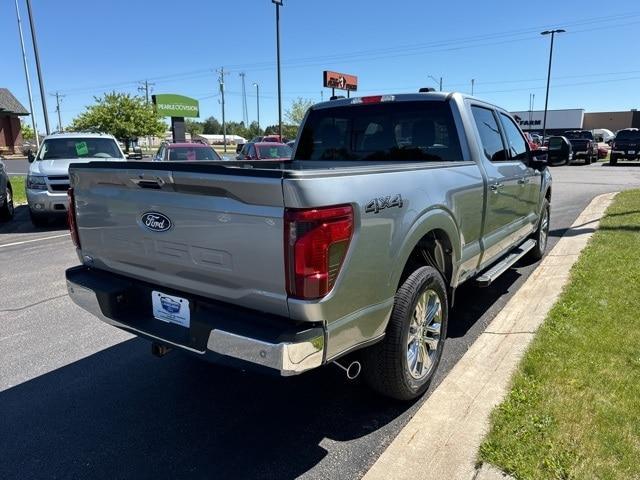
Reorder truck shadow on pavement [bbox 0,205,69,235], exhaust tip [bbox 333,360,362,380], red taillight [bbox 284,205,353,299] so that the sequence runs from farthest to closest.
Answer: truck shadow on pavement [bbox 0,205,69,235], exhaust tip [bbox 333,360,362,380], red taillight [bbox 284,205,353,299]

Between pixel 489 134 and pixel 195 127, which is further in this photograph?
pixel 195 127

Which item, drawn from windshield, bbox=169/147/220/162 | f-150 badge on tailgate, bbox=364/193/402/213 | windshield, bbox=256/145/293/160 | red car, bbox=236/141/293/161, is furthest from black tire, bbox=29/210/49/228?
f-150 badge on tailgate, bbox=364/193/402/213

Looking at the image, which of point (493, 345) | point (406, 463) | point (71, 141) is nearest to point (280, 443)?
point (406, 463)

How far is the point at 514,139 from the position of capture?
543cm

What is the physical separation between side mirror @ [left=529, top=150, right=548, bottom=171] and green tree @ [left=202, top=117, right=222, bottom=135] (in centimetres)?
14730

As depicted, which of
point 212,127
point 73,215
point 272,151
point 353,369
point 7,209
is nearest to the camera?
point 353,369

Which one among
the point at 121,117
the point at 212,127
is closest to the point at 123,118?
the point at 121,117

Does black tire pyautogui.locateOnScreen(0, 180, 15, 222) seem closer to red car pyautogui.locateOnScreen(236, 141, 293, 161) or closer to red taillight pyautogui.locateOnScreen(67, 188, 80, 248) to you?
red car pyautogui.locateOnScreen(236, 141, 293, 161)

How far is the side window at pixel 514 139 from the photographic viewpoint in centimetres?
520

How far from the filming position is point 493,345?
402 centimetres

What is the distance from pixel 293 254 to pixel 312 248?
0.30ft

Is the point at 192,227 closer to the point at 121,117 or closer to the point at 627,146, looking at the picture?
the point at 627,146

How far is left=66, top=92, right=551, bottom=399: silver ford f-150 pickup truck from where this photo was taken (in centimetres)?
232

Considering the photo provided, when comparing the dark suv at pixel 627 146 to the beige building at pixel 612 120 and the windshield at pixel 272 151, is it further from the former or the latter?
the beige building at pixel 612 120
